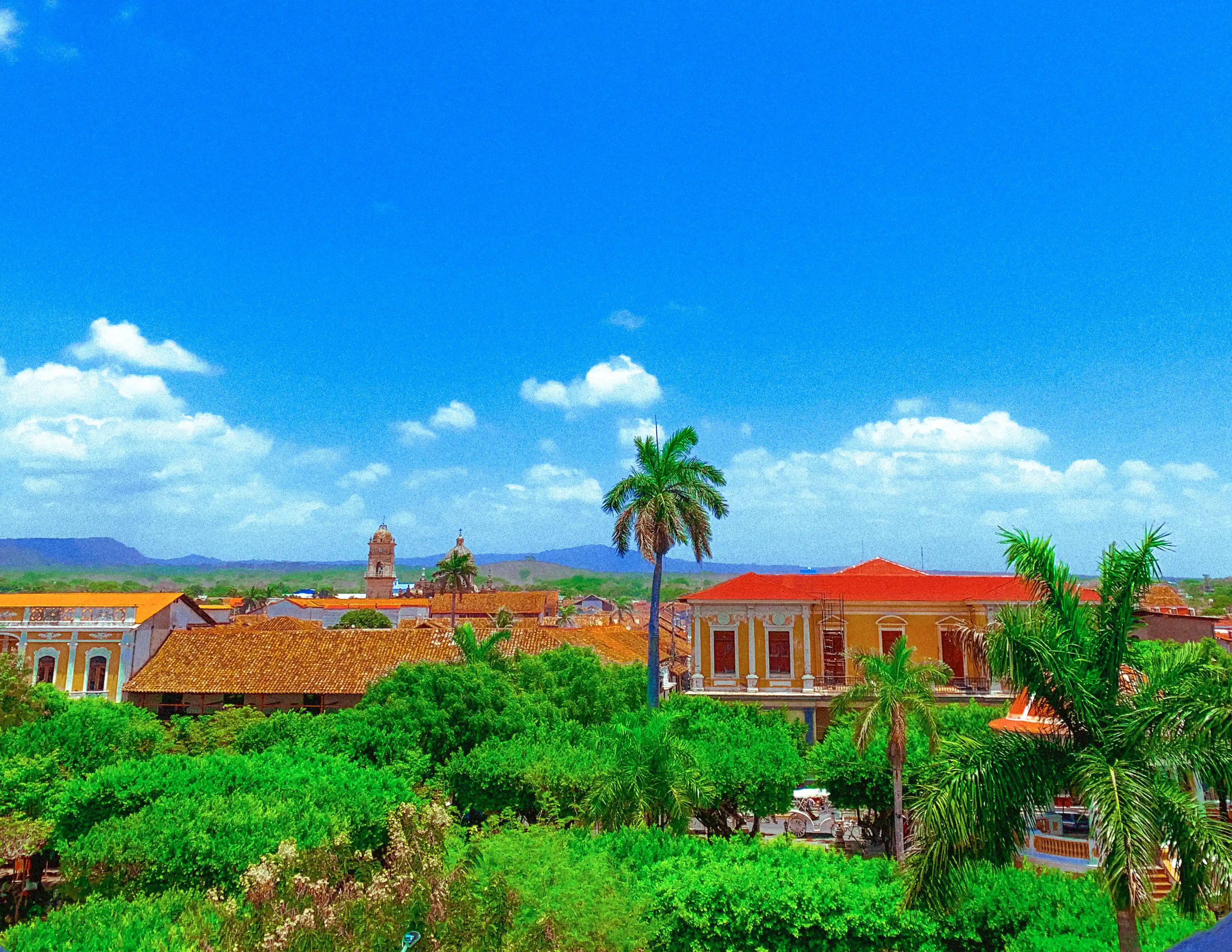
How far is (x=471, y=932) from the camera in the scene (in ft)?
27.3

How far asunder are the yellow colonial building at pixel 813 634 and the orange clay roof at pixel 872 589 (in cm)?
5

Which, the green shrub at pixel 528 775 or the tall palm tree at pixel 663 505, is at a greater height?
the tall palm tree at pixel 663 505

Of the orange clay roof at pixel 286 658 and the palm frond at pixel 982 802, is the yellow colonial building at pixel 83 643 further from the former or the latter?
the palm frond at pixel 982 802

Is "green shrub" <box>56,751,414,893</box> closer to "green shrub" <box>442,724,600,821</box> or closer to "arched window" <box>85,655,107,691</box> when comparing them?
"green shrub" <box>442,724,600,821</box>

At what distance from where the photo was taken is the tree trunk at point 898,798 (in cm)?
1862

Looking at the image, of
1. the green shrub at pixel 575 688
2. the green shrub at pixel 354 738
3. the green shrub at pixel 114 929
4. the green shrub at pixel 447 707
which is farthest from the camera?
the green shrub at pixel 575 688

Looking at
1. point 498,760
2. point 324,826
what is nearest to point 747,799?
point 498,760

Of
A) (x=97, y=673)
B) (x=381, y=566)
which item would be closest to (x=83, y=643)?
(x=97, y=673)

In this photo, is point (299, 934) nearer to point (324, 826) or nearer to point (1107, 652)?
point (324, 826)

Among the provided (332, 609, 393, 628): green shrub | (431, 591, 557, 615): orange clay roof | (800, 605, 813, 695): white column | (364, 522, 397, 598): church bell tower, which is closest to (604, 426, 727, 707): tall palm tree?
(800, 605, 813, 695): white column

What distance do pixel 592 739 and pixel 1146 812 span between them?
602 inches

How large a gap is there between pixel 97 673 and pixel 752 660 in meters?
28.7

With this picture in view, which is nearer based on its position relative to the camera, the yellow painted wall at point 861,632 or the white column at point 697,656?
the yellow painted wall at point 861,632

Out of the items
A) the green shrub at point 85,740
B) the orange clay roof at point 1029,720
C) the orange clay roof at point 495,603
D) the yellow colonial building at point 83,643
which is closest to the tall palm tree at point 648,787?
the orange clay roof at point 1029,720
